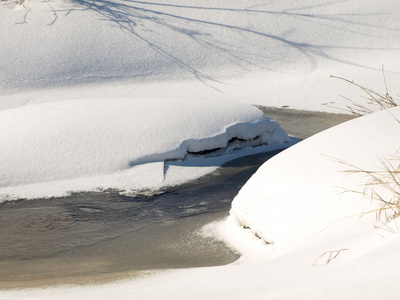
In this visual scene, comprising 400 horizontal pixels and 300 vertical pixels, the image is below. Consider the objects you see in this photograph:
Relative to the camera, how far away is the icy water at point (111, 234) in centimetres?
283

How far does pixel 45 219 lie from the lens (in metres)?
3.56

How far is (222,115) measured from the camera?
193 inches

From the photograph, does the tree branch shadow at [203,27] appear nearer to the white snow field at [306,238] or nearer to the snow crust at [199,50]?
the snow crust at [199,50]

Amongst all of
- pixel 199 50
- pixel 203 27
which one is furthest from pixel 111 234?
pixel 203 27

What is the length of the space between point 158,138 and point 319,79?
3417 mm

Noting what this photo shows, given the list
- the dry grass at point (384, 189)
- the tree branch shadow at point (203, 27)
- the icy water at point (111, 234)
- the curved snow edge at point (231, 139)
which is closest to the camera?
the dry grass at point (384, 189)

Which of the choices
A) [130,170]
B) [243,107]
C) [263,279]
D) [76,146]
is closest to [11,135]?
[76,146]

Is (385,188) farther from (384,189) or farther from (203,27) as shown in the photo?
(203,27)

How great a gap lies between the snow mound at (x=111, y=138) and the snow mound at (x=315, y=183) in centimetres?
130

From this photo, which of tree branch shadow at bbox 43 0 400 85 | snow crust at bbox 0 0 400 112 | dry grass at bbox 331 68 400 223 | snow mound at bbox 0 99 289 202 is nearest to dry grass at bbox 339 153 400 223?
→ dry grass at bbox 331 68 400 223

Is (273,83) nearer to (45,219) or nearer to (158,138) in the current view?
(158,138)

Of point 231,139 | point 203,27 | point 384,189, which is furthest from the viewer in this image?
point 203,27

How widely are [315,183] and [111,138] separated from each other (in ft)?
6.88

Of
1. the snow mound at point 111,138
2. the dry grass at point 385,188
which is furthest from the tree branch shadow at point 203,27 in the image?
the dry grass at point 385,188
